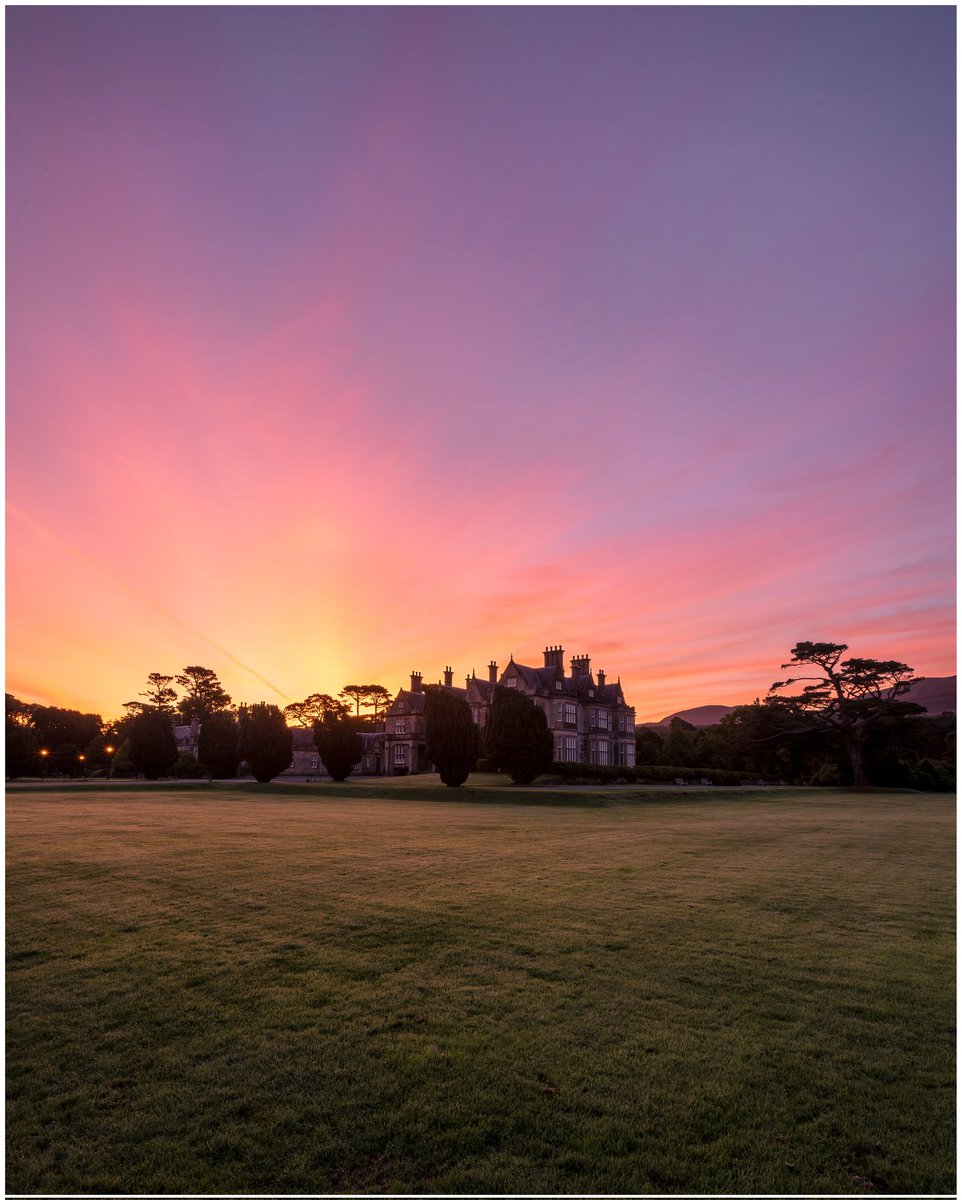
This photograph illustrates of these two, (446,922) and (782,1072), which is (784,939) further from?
(446,922)

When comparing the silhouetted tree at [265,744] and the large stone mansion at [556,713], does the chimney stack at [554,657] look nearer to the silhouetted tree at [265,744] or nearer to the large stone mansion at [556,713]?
the large stone mansion at [556,713]

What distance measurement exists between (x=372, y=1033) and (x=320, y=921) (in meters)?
3.68

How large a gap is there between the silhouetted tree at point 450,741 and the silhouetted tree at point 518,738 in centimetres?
260

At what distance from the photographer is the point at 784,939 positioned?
954cm

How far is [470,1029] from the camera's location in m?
6.46

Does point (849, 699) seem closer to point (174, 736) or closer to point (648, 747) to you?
point (648, 747)

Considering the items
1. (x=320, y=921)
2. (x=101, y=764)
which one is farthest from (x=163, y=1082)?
(x=101, y=764)

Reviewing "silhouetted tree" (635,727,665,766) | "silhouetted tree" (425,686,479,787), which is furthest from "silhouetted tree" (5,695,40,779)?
"silhouetted tree" (635,727,665,766)

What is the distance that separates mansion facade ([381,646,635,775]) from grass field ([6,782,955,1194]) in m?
49.0

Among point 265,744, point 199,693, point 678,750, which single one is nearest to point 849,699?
point 678,750

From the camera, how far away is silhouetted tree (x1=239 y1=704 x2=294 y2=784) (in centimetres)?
5153

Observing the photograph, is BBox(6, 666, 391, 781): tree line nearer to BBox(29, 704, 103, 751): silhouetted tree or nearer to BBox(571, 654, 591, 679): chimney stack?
BBox(29, 704, 103, 751): silhouetted tree

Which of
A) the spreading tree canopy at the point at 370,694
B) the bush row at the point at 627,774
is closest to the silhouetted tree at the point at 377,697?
the spreading tree canopy at the point at 370,694

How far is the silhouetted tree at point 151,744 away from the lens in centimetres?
5844
